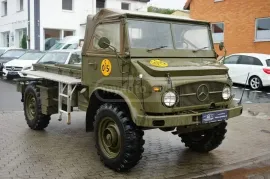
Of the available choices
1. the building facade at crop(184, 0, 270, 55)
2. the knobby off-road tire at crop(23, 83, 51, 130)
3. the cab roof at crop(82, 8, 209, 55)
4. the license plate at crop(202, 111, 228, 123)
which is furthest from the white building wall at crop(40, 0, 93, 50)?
the license plate at crop(202, 111, 228, 123)

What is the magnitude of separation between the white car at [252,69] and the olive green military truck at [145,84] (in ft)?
30.9

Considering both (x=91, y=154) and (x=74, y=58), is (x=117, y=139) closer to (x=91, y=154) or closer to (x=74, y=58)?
(x=91, y=154)

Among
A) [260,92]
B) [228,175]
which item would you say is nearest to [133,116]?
[228,175]

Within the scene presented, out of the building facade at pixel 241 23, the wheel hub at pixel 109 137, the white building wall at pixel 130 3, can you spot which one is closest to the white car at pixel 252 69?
the building facade at pixel 241 23

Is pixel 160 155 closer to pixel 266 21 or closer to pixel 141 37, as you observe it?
pixel 141 37

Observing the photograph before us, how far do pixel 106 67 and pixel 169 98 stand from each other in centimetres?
132

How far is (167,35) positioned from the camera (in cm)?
621

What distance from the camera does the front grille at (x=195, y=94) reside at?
18.1 feet

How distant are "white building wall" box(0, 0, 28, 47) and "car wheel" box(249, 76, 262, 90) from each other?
59.6ft

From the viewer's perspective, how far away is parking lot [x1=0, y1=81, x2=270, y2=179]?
5.76 m

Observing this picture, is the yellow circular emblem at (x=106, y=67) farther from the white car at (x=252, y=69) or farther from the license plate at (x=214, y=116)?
the white car at (x=252, y=69)

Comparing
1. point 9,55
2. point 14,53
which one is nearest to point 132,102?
point 9,55

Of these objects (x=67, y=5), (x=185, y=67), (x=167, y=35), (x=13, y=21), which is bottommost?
(x=185, y=67)

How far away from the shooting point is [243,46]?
910 inches
